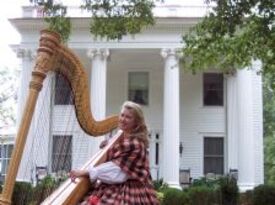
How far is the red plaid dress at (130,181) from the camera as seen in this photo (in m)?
3.96

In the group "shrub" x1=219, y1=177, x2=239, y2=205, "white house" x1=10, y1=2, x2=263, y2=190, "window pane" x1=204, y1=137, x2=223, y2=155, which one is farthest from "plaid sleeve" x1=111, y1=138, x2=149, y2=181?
"window pane" x1=204, y1=137, x2=223, y2=155

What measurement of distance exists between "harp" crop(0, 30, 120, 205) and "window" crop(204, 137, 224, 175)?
18801 millimetres

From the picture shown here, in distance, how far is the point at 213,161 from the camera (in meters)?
23.5

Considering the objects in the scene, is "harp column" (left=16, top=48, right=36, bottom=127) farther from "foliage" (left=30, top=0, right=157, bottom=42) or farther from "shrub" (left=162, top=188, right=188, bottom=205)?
"foliage" (left=30, top=0, right=157, bottom=42)

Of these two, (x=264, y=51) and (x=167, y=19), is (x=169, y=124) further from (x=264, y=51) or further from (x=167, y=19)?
(x=264, y=51)

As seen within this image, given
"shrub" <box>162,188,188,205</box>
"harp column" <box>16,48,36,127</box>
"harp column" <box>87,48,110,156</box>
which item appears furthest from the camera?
"harp column" <box>16,48,36,127</box>

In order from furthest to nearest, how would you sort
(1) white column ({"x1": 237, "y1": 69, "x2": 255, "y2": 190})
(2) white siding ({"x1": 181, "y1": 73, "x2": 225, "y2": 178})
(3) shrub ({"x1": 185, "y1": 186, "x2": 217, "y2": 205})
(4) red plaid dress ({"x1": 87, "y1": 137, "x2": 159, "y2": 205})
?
(2) white siding ({"x1": 181, "y1": 73, "x2": 225, "y2": 178}) < (1) white column ({"x1": 237, "y1": 69, "x2": 255, "y2": 190}) < (3) shrub ({"x1": 185, "y1": 186, "x2": 217, "y2": 205}) < (4) red plaid dress ({"x1": 87, "y1": 137, "x2": 159, "y2": 205})

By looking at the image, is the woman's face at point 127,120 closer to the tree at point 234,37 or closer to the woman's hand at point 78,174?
the woman's hand at point 78,174

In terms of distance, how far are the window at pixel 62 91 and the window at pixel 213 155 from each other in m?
18.9

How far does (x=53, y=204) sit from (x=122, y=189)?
0.55 meters

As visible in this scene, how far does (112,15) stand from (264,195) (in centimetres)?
703

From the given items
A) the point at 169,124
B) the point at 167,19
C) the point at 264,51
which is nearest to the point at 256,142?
the point at 169,124

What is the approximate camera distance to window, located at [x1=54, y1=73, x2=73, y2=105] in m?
4.68

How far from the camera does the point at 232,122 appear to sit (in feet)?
Answer: 76.8
